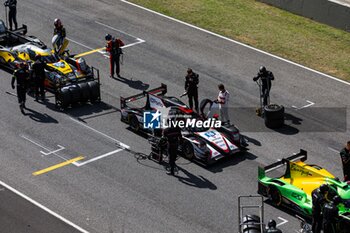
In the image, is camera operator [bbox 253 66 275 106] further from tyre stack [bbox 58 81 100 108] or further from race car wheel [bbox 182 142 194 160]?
tyre stack [bbox 58 81 100 108]

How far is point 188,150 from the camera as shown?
29.2 metres

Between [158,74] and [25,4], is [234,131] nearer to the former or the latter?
[158,74]

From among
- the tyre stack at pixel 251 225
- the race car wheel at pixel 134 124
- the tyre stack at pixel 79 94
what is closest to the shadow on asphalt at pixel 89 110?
the tyre stack at pixel 79 94

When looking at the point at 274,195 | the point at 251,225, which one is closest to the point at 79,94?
the point at 274,195

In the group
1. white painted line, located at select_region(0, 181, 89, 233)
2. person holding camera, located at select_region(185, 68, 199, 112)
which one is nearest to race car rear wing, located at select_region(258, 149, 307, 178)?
person holding camera, located at select_region(185, 68, 199, 112)

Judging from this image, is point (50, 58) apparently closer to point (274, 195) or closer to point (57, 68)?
point (57, 68)

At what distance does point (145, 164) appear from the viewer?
2900 cm

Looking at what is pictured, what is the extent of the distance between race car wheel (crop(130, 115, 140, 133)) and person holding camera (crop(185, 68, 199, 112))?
106 inches

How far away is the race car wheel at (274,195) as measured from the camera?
26.2 m

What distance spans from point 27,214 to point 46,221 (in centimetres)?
78

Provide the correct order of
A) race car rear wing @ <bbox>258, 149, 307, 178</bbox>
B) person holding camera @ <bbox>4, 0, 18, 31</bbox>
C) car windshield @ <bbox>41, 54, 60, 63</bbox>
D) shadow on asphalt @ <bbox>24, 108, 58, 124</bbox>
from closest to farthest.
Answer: race car rear wing @ <bbox>258, 149, 307, 178</bbox> < shadow on asphalt @ <bbox>24, 108, 58, 124</bbox> < car windshield @ <bbox>41, 54, 60, 63</bbox> < person holding camera @ <bbox>4, 0, 18, 31</bbox>

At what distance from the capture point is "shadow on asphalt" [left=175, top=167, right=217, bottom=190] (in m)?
27.6

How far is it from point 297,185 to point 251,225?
3898 mm

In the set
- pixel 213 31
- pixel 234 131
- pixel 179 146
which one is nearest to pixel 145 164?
pixel 179 146
